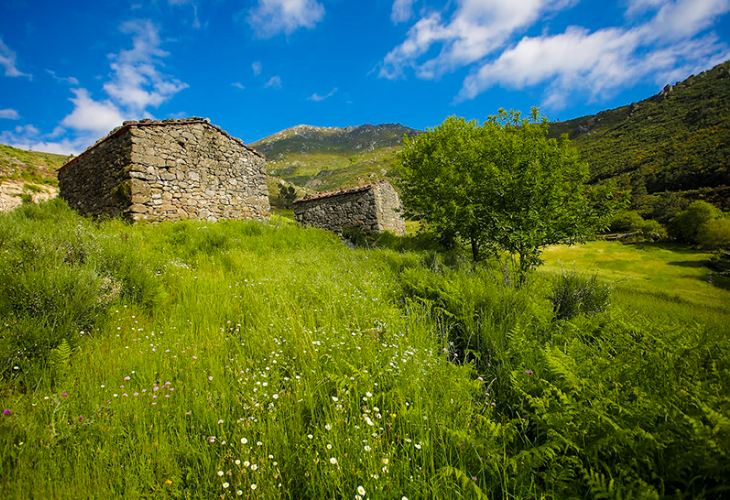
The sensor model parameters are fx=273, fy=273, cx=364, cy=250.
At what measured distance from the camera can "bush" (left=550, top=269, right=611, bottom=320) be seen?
4.29 m

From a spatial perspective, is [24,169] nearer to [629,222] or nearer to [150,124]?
[150,124]

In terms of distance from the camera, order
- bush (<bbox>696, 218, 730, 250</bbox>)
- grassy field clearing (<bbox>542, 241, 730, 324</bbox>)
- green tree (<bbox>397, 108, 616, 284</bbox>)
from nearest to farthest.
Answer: green tree (<bbox>397, 108, 616, 284</bbox>) < grassy field clearing (<bbox>542, 241, 730, 324</bbox>) < bush (<bbox>696, 218, 730, 250</bbox>)

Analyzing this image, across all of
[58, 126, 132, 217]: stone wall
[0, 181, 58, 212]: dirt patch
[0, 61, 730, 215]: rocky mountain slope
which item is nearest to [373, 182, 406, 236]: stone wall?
[58, 126, 132, 217]: stone wall

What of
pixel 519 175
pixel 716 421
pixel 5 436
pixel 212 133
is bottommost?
pixel 5 436

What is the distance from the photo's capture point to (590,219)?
713 cm

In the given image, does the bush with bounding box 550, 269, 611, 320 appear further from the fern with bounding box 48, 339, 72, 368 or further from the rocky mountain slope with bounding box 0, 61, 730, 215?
the rocky mountain slope with bounding box 0, 61, 730, 215

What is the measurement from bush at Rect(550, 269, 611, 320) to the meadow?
0.58ft

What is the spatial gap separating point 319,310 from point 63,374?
2.30m

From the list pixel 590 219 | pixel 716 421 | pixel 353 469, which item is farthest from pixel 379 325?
pixel 590 219

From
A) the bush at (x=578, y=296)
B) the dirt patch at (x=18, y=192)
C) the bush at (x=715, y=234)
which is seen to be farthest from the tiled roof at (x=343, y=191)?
the bush at (x=715, y=234)

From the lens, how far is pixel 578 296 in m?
4.56

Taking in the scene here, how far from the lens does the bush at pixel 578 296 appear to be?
4294 millimetres

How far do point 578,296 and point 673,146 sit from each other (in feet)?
300

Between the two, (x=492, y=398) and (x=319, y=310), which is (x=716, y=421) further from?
(x=319, y=310)
